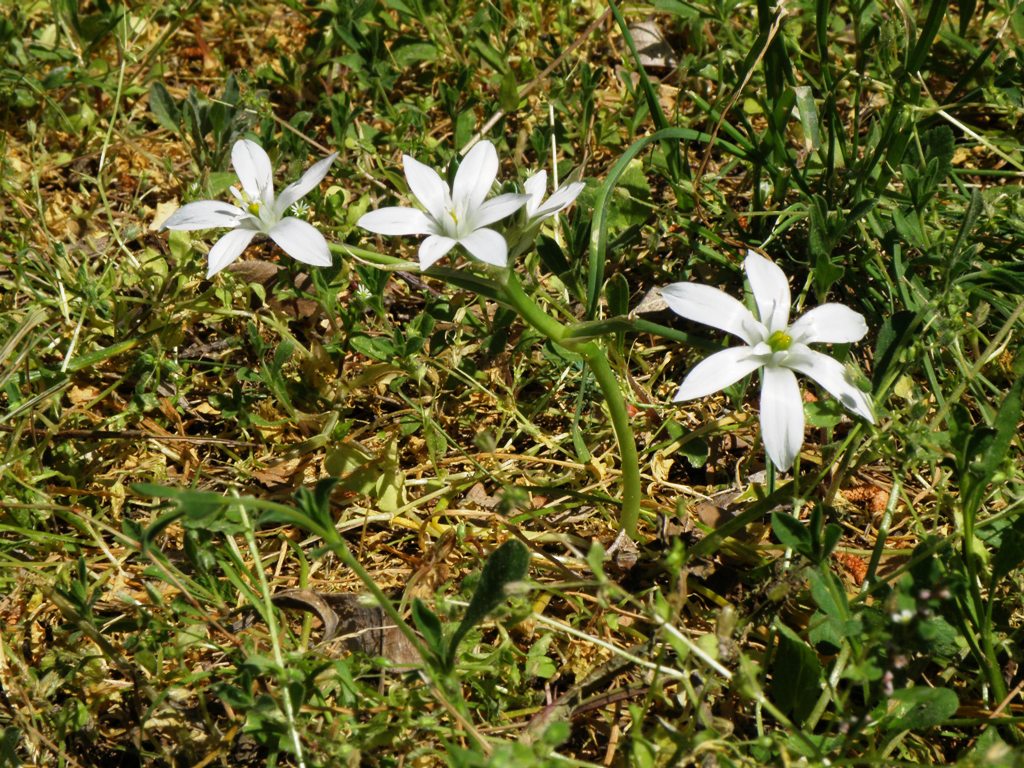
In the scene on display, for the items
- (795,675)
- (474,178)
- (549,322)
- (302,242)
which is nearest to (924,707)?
(795,675)

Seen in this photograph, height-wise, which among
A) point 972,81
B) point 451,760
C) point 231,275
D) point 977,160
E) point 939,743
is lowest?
point 939,743

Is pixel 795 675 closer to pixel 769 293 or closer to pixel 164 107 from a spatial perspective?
pixel 769 293

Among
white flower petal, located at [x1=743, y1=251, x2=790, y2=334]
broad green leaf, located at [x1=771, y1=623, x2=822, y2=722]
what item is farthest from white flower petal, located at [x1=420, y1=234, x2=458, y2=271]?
broad green leaf, located at [x1=771, y1=623, x2=822, y2=722]

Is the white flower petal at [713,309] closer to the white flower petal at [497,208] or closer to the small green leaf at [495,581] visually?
the white flower petal at [497,208]

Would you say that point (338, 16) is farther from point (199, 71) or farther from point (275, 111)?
point (199, 71)

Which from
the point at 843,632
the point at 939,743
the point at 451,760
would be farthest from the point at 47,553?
the point at 939,743

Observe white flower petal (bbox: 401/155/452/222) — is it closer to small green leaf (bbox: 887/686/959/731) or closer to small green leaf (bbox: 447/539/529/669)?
small green leaf (bbox: 447/539/529/669)
